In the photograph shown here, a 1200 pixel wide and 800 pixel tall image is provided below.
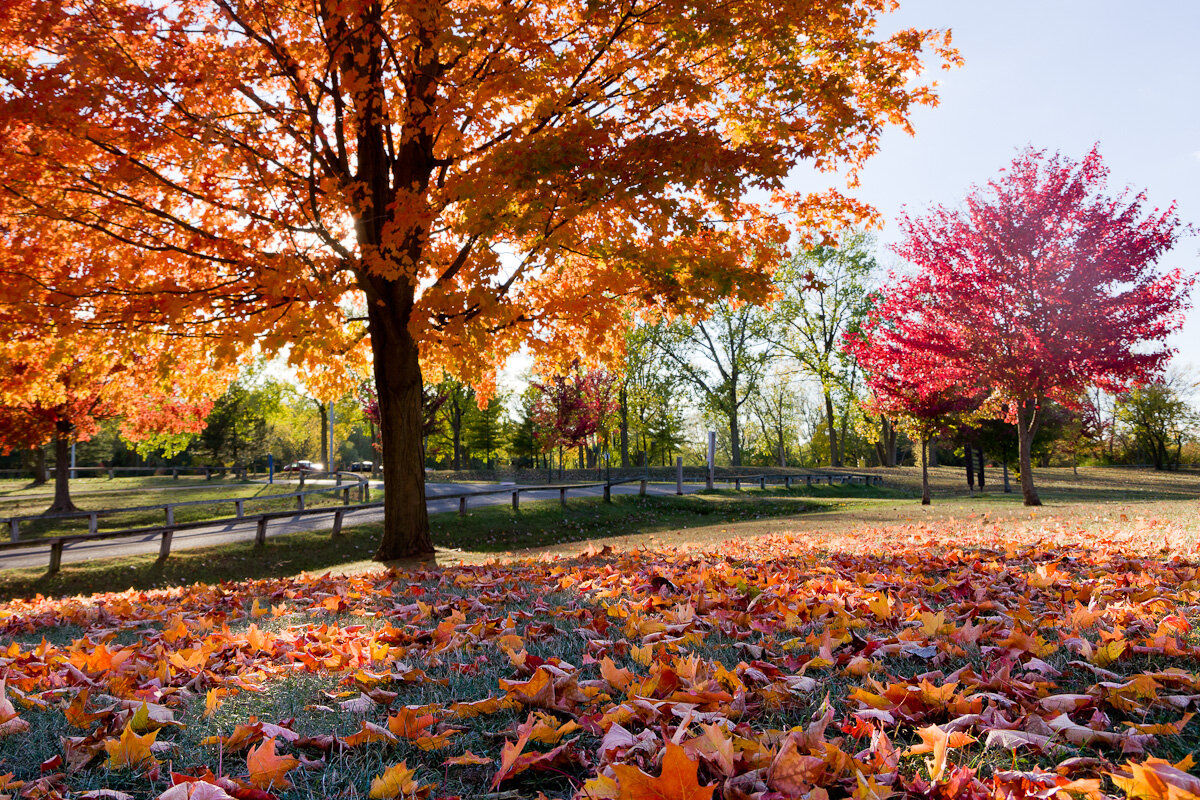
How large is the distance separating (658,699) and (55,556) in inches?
500

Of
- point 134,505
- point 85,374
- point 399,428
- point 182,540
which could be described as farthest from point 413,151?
point 134,505

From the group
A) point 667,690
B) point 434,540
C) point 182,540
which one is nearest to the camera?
point 667,690

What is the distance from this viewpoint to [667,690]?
201 cm

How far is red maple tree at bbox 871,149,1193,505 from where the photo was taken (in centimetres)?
1430

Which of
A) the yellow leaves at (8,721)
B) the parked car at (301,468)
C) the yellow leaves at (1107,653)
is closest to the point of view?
the yellow leaves at (8,721)

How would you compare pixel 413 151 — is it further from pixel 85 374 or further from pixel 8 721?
pixel 8 721

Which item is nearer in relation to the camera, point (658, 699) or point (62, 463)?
point (658, 699)

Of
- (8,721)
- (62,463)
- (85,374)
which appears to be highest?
(85,374)

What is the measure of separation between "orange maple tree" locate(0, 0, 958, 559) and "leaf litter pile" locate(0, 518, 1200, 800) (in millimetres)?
4657

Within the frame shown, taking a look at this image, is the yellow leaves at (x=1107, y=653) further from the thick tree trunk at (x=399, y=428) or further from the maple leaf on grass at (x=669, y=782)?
the thick tree trunk at (x=399, y=428)

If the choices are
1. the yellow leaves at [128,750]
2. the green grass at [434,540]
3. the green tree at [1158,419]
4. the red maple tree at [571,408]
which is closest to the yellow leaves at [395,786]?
the yellow leaves at [128,750]

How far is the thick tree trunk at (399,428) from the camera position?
960 cm

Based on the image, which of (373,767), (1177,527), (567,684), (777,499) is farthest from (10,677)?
(777,499)

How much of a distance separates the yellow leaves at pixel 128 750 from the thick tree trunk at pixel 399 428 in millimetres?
8157
